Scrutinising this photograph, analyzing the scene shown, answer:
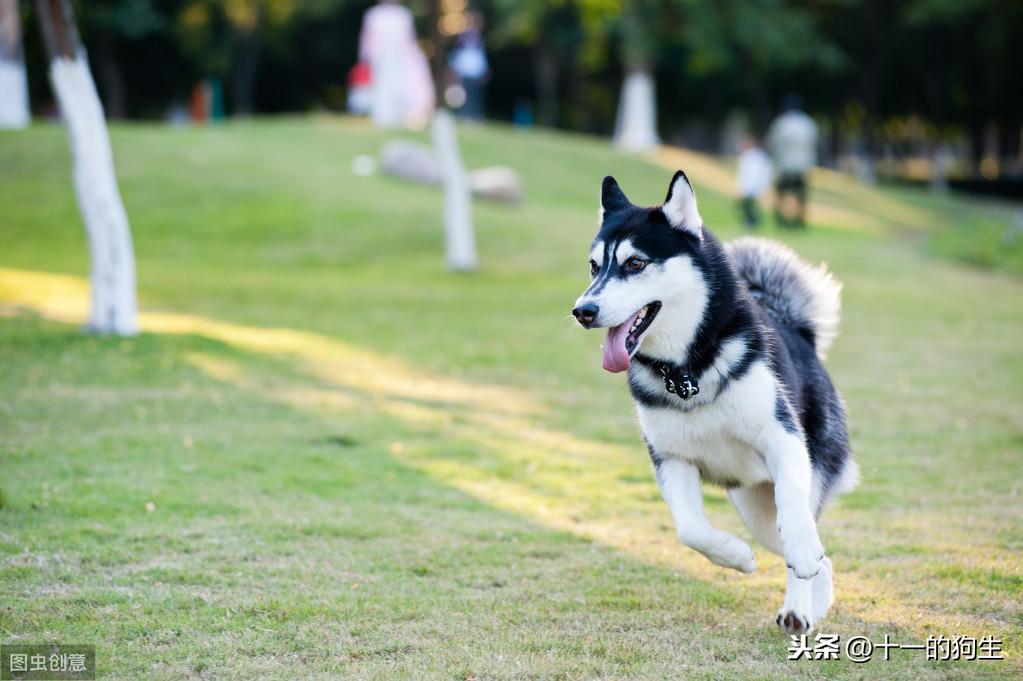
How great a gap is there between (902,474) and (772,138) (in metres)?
17.9

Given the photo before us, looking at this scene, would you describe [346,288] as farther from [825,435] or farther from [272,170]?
[825,435]

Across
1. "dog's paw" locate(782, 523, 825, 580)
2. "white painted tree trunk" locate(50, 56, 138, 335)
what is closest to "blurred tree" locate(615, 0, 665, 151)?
"white painted tree trunk" locate(50, 56, 138, 335)

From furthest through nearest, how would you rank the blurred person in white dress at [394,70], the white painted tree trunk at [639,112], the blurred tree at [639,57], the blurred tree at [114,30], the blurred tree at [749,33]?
the blurred tree at [114,30], the white painted tree trunk at [639,112], the blurred tree at [639,57], the blurred tree at [749,33], the blurred person in white dress at [394,70]

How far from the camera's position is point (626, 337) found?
15.8 ft

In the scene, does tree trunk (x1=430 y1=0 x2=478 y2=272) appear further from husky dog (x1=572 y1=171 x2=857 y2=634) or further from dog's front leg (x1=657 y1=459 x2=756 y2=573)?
dog's front leg (x1=657 y1=459 x2=756 y2=573)

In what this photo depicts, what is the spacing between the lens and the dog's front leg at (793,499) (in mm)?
4527

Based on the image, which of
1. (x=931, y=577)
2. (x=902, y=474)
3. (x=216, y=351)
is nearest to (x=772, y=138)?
(x=216, y=351)

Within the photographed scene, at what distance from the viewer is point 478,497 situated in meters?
7.03

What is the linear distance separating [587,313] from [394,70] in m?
25.9

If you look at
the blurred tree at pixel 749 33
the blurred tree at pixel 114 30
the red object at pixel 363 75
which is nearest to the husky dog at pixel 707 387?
the red object at pixel 363 75

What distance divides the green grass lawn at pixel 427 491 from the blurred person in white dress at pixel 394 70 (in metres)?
12.5

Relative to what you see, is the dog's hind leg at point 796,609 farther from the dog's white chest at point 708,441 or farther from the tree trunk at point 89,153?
the tree trunk at point 89,153

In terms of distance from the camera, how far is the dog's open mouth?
475cm

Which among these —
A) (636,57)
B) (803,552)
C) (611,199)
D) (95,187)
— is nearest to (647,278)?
(611,199)
